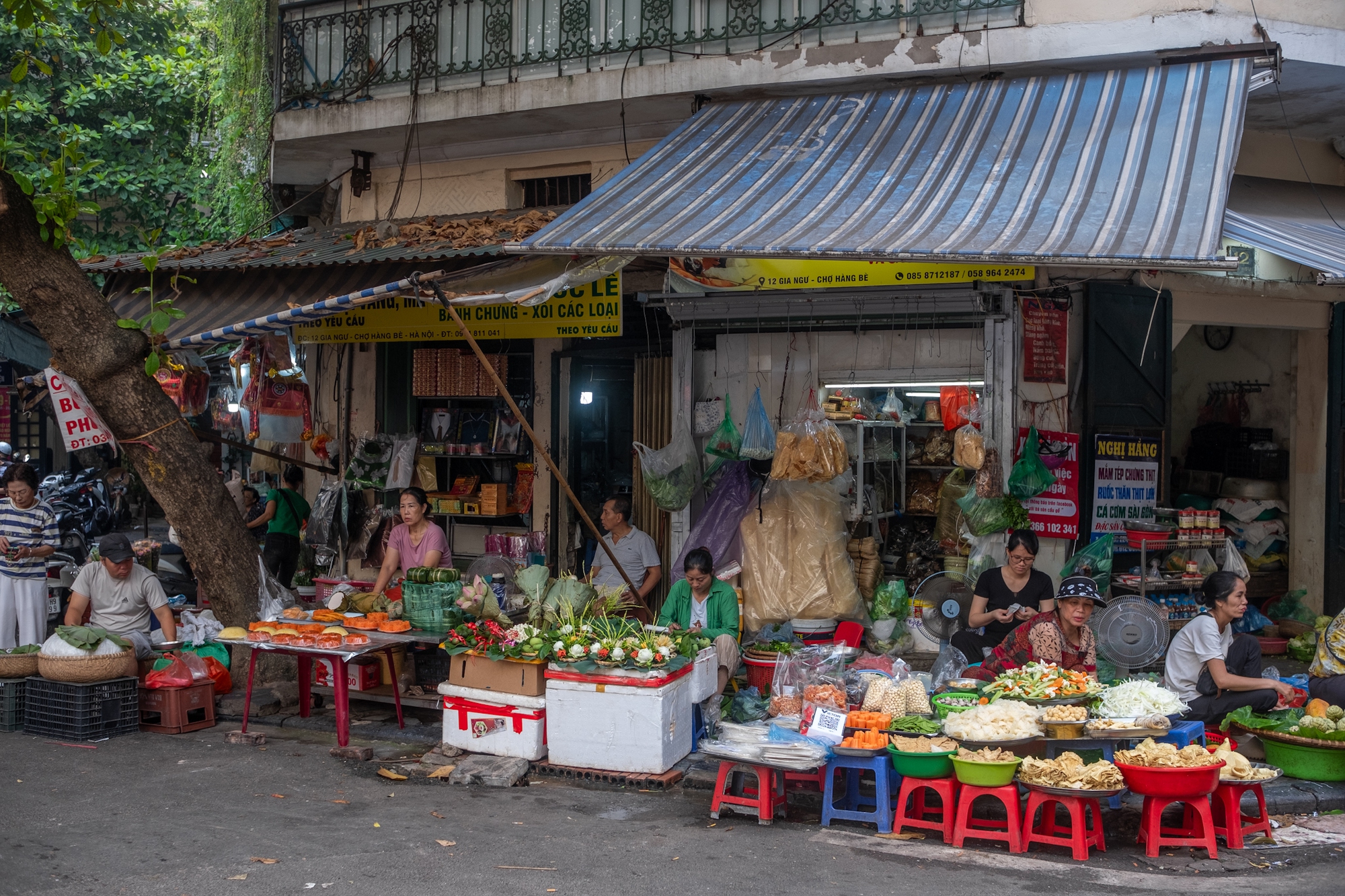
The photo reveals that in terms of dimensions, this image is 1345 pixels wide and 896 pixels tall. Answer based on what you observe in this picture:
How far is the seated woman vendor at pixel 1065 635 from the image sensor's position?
692 cm

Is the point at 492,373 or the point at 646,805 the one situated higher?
the point at 492,373

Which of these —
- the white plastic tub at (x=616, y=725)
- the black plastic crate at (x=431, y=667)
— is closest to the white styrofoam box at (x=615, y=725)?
the white plastic tub at (x=616, y=725)

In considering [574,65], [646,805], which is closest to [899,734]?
[646,805]

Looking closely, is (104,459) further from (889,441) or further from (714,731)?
(714,731)

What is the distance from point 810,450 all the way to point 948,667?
6.43 feet

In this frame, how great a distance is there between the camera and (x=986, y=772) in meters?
5.61

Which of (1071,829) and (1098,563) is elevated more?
(1098,563)

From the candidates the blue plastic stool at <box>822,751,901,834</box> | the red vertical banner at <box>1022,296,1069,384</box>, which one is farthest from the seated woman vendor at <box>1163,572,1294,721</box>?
the red vertical banner at <box>1022,296,1069,384</box>

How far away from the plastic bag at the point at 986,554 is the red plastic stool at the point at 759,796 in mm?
3186

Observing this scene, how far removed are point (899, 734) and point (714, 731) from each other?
1.04m

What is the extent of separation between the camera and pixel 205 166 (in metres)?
15.8

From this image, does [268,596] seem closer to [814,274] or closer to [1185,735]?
[814,274]

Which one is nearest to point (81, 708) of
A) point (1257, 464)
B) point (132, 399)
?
point (132, 399)

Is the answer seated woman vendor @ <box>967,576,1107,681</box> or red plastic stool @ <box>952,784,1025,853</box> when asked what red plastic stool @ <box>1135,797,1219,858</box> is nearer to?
red plastic stool @ <box>952,784,1025,853</box>
